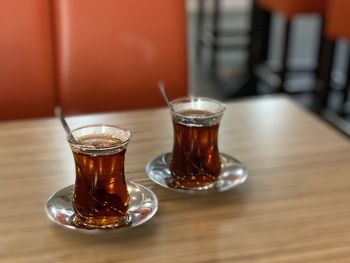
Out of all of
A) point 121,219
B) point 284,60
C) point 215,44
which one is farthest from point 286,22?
point 121,219

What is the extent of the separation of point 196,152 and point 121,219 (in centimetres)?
16

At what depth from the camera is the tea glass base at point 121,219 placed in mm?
720

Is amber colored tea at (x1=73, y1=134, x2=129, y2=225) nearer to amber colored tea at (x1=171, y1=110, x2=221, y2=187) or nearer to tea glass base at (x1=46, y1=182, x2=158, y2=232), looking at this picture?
tea glass base at (x1=46, y1=182, x2=158, y2=232)

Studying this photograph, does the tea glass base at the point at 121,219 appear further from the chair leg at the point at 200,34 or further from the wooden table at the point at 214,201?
the chair leg at the point at 200,34

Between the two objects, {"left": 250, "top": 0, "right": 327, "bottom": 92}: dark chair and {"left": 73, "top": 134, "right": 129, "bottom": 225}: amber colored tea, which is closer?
{"left": 73, "top": 134, "right": 129, "bottom": 225}: amber colored tea

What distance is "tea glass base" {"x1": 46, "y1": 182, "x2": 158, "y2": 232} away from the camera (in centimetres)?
72

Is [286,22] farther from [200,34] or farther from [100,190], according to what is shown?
[100,190]

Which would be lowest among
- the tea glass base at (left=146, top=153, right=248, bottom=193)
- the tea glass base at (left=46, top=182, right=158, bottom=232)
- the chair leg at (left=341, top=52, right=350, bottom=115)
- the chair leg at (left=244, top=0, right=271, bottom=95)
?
the chair leg at (left=341, top=52, right=350, bottom=115)

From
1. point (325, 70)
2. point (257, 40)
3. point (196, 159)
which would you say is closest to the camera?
point (196, 159)

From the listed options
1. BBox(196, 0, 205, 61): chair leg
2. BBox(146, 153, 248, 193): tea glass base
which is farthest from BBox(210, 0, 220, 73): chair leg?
BBox(146, 153, 248, 193): tea glass base

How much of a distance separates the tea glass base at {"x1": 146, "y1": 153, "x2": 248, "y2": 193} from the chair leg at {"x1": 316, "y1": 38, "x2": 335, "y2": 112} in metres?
1.63

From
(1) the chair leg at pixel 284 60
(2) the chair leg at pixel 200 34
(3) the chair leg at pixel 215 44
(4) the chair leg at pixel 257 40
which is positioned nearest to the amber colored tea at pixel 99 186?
(1) the chair leg at pixel 284 60

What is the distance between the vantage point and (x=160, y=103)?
4.83ft

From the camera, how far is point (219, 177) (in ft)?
2.82
